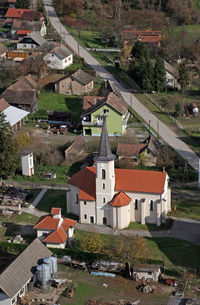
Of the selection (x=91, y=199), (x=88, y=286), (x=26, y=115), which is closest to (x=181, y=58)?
(x=26, y=115)

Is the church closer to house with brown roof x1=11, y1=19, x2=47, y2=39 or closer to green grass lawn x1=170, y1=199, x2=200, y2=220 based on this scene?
green grass lawn x1=170, y1=199, x2=200, y2=220

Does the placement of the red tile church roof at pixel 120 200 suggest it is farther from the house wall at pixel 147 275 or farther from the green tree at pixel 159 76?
the green tree at pixel 159 76

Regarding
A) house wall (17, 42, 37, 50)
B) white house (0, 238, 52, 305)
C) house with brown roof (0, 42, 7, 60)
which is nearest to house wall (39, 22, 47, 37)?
house wall (17, 42, 37, 50)

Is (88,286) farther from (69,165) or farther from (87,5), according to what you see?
(87,5)

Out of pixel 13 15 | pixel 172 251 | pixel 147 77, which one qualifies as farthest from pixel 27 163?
pixel 13 15

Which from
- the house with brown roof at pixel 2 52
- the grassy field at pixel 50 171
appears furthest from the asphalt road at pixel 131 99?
the grassy field at pixel 50 171

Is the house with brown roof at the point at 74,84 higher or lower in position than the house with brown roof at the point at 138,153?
higher

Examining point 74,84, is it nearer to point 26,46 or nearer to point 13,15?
point 26,46
